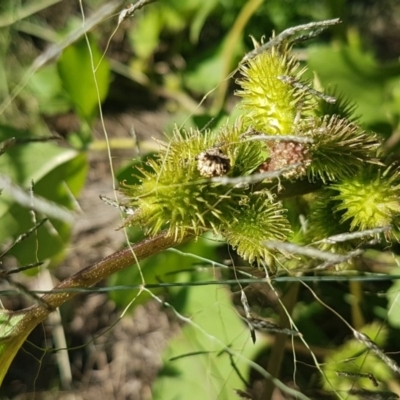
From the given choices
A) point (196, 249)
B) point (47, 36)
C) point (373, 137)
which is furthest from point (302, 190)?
point (47, 36)

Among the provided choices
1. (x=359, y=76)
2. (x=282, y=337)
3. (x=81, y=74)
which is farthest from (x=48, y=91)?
(x=282, y=337)

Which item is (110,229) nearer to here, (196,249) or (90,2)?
(196,249)

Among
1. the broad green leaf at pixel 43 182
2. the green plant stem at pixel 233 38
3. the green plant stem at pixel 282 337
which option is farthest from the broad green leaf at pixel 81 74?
the green plant stem at pixel 282 337

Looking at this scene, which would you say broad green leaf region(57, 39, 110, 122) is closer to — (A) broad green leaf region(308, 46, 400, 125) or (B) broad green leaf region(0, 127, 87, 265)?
(B) broad green leaf region(0, 127, 87, 265)

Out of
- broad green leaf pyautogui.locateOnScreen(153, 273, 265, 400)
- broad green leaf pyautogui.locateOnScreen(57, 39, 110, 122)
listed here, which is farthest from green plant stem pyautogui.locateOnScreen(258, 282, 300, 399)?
broad green leaf pyautogui.locateOnScreen(57, 39, 110, 122)

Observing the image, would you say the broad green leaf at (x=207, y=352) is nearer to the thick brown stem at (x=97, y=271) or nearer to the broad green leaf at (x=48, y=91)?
the thick brown stem at (x=97, y=271)

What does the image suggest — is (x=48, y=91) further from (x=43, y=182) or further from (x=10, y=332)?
(x=10, y=332)
